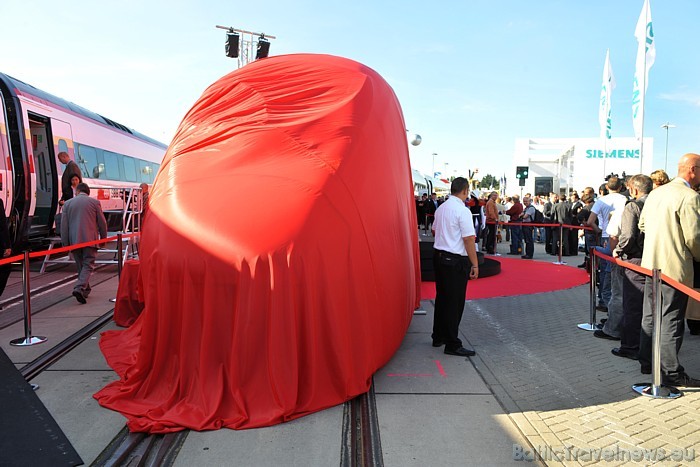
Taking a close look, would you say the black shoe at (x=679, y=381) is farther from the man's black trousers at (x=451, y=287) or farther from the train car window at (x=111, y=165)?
the train car window at (x=111, y=165)

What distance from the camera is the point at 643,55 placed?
56.0 ft

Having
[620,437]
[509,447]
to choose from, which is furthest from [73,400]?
[620,437]

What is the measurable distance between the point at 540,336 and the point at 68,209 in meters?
7.32

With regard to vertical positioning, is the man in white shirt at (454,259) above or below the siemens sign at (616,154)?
below

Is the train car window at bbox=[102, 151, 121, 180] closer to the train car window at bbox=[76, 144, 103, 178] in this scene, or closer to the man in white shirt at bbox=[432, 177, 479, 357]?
the train car window at bbox=[76, 144, 103, 178]

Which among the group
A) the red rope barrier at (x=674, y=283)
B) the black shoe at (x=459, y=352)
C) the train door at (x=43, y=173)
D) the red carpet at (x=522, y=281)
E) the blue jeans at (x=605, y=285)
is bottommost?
the red carpet at (x=522, y=281)

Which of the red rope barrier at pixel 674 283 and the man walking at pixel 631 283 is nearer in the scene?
the red rope barrier at pixel 674 283

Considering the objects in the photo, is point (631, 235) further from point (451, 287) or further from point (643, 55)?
point (643, 55)

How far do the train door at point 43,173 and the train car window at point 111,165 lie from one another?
131 inches

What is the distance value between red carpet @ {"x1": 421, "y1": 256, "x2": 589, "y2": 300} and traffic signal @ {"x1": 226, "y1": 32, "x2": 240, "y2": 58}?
1079 centimetres

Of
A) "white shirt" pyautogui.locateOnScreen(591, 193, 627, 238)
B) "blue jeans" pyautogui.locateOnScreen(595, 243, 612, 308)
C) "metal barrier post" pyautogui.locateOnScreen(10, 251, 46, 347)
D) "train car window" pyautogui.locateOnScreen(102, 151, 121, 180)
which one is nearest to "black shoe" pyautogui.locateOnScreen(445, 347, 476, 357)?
"blue jeans" pyautogui.locateOnScreen(595, 243, 612, 308)

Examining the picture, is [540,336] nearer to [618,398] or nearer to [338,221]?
[618,398]

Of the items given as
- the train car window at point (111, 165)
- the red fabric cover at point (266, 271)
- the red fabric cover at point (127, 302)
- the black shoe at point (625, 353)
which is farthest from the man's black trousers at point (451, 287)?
the train car window at point (111, 165)

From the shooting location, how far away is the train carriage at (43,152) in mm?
10398
